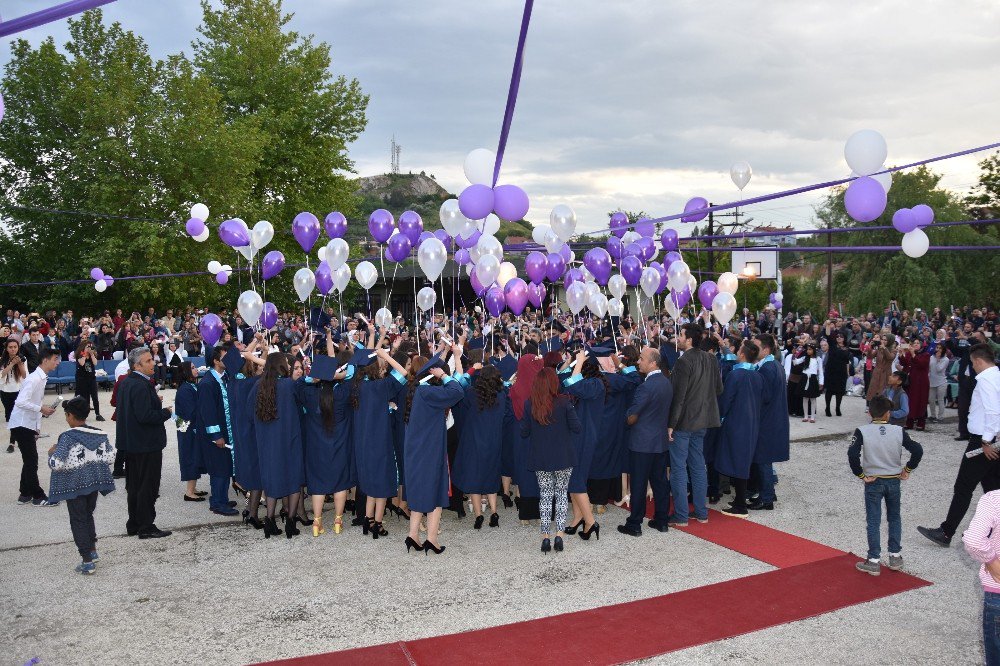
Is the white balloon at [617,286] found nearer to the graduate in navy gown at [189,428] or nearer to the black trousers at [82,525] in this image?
the graduate in navy gown at [189,428]

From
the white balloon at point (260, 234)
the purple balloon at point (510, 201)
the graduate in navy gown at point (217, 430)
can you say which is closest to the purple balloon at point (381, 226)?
the white balloon at point (260, 234)

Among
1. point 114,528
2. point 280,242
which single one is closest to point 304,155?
point 280,242

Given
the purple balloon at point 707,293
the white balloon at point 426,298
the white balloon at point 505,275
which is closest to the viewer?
the white balloon at point 505,275

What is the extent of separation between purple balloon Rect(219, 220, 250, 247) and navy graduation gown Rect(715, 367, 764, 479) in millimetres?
6307

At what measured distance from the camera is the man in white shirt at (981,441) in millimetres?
6051

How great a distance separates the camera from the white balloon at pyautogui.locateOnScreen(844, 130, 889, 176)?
6.98 meters

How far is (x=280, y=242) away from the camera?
2772 cm

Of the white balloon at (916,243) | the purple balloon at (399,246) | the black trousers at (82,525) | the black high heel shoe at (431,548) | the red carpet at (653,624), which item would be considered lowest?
the red carpet at (653,624)

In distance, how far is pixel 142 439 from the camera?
679 cm

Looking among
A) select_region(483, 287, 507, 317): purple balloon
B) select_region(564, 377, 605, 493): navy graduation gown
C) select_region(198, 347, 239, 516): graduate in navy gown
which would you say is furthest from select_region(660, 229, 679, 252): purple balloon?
select_region(198, 347, 239, 516): graduate in navy gown

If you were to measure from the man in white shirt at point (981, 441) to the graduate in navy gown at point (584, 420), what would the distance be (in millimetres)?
3149

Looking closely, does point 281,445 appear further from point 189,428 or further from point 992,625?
point 992,625

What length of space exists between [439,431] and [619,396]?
1.98 metres

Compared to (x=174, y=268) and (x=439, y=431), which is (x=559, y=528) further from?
(x=174, y=268)
